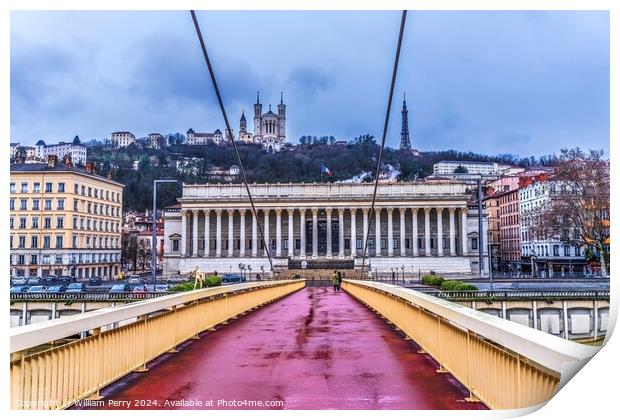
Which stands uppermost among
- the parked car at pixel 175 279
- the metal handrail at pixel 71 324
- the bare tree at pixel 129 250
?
the bare tree at pixel 129 250

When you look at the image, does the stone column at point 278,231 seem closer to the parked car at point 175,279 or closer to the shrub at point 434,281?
the parked car at point 175,279

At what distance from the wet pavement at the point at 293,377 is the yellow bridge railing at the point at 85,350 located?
0.22 metres

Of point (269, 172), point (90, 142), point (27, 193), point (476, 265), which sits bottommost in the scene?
point (476, 265)

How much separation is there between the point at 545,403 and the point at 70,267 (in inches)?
2657

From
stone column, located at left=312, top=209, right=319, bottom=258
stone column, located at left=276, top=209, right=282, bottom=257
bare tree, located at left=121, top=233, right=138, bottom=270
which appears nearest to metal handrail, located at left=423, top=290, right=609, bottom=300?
stone column, located at left=312, top=209, right=319, bottom=258

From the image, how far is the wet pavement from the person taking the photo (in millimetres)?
5430

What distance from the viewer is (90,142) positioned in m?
182

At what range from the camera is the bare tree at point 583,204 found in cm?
3994

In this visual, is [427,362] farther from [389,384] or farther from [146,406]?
[146,406]

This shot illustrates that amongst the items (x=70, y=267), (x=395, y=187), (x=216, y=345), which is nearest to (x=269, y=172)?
(x=395, y=187)

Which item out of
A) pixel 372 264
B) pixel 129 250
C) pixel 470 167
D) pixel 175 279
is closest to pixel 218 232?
pixel 129 250

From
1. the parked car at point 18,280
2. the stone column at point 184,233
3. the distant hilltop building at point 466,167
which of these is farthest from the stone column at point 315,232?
the distant hilltop building at point 466,167

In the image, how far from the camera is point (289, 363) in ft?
24.6
